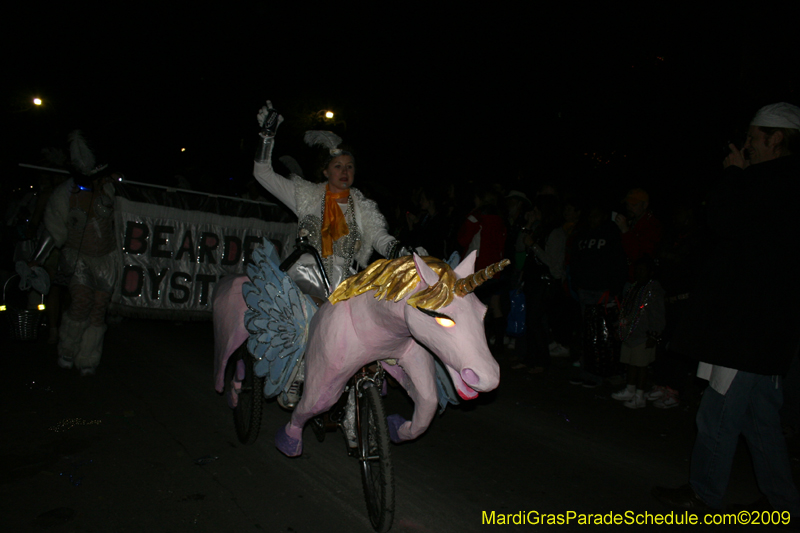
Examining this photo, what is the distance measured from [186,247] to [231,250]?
0.50 metres

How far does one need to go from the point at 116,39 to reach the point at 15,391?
14.0 metres

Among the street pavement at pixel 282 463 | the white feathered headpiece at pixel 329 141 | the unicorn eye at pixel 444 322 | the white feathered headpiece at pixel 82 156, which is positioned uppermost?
the white feathered headpiece at pixel 329 141

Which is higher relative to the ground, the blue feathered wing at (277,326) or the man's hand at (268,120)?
the man's hand at (268,120)

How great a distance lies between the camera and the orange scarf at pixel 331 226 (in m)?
3.90

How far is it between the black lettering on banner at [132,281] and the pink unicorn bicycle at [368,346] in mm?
2390

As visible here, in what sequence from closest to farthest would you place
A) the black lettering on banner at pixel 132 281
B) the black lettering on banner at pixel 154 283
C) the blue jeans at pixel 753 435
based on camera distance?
the blue jeans at pixel 753 435 → the black lettering on banner at pixel 132 281 → the black lettering on banner at pixel 154 283

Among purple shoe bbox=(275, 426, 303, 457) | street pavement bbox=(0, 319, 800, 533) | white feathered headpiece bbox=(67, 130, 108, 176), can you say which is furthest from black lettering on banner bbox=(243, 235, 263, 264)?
purple shoe bbox=(275, 426, 303, 457)

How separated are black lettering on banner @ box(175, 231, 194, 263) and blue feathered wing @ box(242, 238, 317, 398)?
308 centimetres

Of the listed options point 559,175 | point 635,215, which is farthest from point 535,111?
point 635,215

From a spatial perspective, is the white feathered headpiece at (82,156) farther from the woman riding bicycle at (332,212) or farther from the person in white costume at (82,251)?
the woman riding bicycle at (332,212)

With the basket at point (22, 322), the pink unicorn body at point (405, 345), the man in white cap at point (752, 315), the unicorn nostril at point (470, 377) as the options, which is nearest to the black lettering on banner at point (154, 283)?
the basket at point (22, 322)

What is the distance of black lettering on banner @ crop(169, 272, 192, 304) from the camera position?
6.07m

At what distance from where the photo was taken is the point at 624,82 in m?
10.6

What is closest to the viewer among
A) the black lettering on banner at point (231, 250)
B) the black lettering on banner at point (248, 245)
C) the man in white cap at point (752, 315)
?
the man in white cap at point (752, 315)
